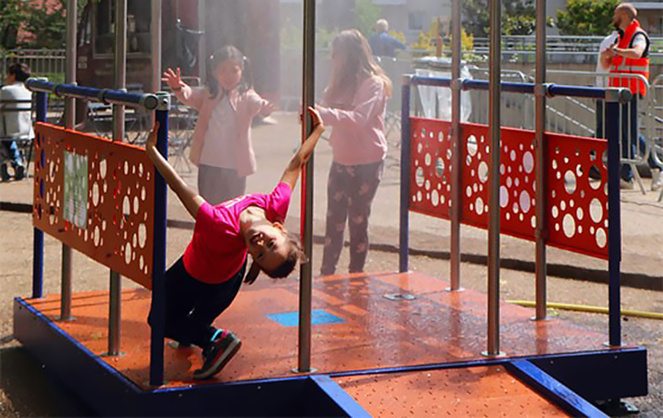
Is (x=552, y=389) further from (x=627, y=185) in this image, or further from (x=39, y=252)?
(x=627, y=185)

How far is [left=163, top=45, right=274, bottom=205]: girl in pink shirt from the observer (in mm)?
5879

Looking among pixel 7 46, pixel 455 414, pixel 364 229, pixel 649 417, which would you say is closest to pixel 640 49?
pixel 364 229

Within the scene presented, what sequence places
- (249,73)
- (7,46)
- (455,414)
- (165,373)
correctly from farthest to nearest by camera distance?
(7,46) → (249,73) → (165,373) → (455,414)

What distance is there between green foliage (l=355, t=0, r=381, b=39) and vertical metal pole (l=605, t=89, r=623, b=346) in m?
4.89

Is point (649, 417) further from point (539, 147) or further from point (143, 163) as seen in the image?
point (143, 163)

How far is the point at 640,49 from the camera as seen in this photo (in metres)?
10.4

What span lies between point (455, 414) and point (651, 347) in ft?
6.71

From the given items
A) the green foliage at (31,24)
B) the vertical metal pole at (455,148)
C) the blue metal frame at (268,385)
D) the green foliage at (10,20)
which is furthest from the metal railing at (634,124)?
the green foliage at (10,20)

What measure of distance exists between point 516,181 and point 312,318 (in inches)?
47.1

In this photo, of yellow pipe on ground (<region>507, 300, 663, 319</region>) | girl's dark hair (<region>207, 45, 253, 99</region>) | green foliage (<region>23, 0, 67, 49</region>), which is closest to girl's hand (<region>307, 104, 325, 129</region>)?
girl's dark hair (<region>207, 45, 253, 99</region>)

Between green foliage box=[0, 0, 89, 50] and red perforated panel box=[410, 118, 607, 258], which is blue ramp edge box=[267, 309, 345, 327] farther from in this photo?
green foliage box=[0, 0, 89, 50]

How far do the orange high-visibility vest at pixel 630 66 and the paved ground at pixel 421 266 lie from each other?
4.25 ft

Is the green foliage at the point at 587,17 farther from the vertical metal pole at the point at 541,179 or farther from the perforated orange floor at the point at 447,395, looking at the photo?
the perforated orange floor at the point at 447,395

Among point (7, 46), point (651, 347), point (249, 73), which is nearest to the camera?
point (651, 347)
